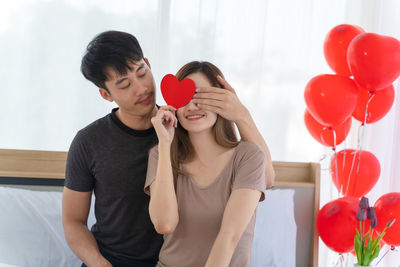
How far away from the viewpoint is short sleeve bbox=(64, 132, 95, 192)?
1.78 meters

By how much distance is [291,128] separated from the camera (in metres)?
2.67

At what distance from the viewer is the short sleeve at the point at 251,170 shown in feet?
4.75

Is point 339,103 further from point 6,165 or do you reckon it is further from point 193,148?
point 6,165

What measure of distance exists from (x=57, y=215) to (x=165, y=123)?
907 millimetres

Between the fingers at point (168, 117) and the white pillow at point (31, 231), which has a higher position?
the fingers at point (168, 117)

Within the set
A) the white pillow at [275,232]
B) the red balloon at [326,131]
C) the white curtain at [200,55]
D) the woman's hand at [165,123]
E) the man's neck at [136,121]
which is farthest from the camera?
the white curtain at [200,55]

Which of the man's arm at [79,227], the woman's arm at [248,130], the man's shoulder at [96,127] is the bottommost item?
the man's arm at [79,227]

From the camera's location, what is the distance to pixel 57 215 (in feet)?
6.95

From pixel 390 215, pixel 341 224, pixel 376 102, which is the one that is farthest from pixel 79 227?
pixel 376 102

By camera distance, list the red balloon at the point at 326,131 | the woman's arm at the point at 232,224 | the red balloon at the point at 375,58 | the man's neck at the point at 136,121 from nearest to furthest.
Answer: the woman's arm at the point at 232,224 < the man's neck at the point at 136,121 < the red balloon at the point at 375,58 < the red balloon at the point at 326,131

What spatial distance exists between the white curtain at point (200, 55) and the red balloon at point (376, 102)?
31 cm

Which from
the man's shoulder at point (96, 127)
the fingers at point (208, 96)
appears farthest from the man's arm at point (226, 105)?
the man's shoulder at point (96, 127)

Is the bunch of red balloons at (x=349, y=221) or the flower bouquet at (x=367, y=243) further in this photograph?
the bunch of red balloons at (x=349, y=221)

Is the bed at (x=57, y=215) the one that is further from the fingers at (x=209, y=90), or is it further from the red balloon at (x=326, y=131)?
the fingers at (x=209, y=90)
